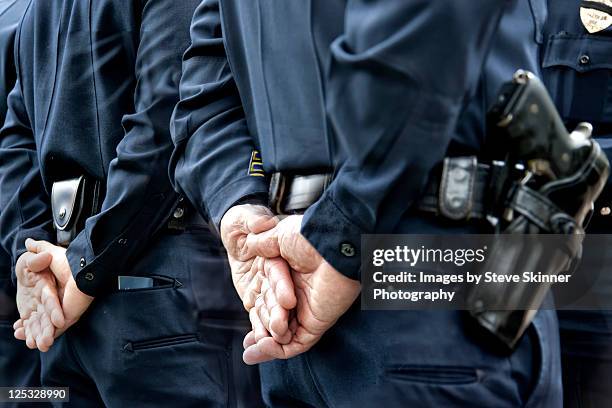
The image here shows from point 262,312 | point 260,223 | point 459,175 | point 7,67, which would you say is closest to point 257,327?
point 262,312

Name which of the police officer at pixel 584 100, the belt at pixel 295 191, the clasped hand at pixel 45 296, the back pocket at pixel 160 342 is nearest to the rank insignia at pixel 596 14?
the police officer at pixel 584 100

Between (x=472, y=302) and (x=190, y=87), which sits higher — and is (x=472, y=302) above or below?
below

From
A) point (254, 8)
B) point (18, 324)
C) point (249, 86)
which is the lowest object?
point (18, 324)

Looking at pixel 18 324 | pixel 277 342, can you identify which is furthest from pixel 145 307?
pixel 277 342

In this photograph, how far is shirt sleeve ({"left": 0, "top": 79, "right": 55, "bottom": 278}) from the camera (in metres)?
2.00

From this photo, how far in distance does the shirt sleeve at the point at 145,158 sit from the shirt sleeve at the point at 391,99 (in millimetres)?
741

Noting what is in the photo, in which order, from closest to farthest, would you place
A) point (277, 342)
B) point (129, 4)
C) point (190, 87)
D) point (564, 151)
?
point (564, 151) < point (277, 342) < point (190, 87) < point (129, 4)

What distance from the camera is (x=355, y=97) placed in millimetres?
1020

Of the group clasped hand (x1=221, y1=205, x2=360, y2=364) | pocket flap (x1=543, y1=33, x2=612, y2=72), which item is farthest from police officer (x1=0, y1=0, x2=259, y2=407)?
pocket flap (x1=543, y1=33, x2=612, y2=72)

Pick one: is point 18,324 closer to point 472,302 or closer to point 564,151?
point 472,302

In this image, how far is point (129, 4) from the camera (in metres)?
1.78

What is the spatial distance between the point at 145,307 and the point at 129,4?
64 centimetres

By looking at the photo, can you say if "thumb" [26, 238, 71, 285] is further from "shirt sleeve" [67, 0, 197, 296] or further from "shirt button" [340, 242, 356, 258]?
"shirt button" [340, 242, 356, 258]

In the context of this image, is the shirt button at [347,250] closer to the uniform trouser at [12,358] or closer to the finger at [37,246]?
the finger at [37,246]
